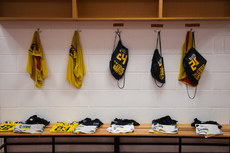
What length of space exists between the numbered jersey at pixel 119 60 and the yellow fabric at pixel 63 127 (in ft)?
2.69

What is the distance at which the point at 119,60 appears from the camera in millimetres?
2656

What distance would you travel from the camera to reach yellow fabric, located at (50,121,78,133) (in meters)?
2.48

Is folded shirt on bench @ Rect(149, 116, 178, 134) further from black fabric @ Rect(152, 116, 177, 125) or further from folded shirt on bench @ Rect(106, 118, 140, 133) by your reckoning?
folded shirt on bench @ Rect(106, 118, 140, 133)

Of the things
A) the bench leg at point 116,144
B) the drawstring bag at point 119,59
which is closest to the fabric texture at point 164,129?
the bench leg at point 116,144

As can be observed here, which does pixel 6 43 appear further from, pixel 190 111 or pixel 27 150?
pixel 190 111

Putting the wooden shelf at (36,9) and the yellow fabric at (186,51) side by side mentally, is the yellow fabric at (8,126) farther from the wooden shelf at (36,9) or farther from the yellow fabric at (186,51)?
the yellow fabric at (186,51)

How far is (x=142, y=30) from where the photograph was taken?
2680mm

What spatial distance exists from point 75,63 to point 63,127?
0.80m

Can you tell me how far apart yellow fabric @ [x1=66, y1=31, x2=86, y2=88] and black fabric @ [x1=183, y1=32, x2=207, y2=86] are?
1299 mm

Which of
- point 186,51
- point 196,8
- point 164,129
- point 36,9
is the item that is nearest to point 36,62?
point 36,9

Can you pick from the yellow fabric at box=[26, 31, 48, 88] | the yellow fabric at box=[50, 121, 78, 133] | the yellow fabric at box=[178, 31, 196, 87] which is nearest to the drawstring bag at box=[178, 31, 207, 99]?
the yellow fabric at box=[178, 31, 196, 87]

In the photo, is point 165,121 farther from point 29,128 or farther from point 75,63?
point 29,128

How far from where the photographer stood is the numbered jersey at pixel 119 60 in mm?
2650

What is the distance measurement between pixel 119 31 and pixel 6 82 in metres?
1.61
